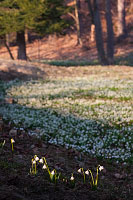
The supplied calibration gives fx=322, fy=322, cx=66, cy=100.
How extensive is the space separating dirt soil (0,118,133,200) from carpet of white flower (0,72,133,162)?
0.62 meters

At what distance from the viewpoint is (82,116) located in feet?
37.4

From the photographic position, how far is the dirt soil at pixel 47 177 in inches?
181

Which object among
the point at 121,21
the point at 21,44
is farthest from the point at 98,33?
the point at 121,21

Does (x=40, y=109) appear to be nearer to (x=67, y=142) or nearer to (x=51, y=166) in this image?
(x=67, y=142)

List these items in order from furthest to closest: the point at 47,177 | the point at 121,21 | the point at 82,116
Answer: the point at 121,21 < the point at 82,116 < the point at 47,177

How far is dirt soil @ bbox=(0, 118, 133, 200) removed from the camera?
A: 15.1 ft

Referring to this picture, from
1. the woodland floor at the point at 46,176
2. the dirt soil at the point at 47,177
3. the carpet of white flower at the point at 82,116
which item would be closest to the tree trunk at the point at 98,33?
the carpet of white flower at the point at 82,116

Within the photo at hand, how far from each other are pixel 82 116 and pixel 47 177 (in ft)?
20.2

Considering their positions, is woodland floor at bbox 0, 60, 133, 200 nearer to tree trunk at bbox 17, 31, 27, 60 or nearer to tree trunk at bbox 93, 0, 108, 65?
tree trunk at bbox 17, 31, 27, 60

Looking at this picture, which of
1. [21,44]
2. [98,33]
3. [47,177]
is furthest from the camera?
[21,44]

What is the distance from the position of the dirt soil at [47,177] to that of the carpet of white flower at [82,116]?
2.04 ft

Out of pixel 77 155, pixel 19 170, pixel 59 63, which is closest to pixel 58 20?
pixel 59 63

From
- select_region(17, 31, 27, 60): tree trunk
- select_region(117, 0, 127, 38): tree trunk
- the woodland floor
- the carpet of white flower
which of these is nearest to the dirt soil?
the woodland floor

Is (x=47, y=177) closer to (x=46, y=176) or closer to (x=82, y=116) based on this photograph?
(x=46, y=176)
